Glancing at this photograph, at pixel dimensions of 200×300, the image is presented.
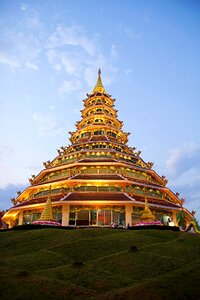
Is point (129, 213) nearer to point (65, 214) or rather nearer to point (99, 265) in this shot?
point (65, 214)

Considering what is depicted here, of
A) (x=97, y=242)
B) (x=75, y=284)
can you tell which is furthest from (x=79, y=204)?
(x=75, y=284)

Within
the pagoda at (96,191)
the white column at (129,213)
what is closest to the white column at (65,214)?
the pagoda at (96,191)

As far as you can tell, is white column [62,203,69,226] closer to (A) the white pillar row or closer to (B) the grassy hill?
(A) the white pillar row

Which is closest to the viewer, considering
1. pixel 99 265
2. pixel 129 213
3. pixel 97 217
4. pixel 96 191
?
pixel 99 265

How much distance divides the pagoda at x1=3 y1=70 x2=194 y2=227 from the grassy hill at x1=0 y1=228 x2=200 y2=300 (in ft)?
30.1

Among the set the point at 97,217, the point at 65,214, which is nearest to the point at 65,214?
the point at 65,214

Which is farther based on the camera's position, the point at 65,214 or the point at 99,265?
the point at 65,214

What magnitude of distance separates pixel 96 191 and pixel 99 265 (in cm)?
1983

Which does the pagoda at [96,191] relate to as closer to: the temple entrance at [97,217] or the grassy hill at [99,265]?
the temple entrance at [97,217]

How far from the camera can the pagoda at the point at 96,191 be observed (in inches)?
1330

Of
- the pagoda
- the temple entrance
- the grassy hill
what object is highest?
the pagoda

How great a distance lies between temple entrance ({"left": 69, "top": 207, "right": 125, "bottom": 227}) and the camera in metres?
33.7

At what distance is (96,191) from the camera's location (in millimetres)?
35781

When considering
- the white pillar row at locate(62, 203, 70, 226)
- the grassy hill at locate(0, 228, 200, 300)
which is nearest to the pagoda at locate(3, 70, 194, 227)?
the white pillar row at locate(62, 203, 70, 226)
